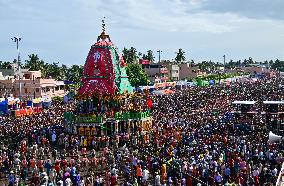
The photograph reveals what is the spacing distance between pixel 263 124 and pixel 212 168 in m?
14.4

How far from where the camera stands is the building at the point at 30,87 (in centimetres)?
6525

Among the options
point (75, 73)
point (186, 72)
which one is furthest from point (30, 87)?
point (186, 72)

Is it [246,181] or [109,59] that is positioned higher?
[109,59]

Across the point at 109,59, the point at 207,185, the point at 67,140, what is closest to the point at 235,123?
the point at 109,59

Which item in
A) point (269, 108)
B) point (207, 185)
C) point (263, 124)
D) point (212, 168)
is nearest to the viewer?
point (207, 185)

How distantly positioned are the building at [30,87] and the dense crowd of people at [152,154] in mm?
25060

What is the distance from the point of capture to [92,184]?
2042cm

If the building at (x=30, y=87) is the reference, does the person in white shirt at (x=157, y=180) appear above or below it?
below

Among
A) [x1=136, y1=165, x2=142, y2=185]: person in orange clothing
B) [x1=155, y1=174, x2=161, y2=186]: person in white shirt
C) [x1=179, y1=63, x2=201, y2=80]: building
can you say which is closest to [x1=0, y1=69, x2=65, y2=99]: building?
[x1=136, y1=165, x2=142, y2=185]: person in orange clothing

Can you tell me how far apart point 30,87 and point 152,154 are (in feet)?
144

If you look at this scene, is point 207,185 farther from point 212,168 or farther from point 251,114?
point 251,114

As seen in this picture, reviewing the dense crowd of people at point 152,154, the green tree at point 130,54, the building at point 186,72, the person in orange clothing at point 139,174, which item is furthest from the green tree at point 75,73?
the person in orange clothing at point 139,174

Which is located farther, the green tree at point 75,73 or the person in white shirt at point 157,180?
the green tree at point 75,73

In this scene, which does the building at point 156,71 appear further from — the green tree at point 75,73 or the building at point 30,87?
the building at point 30,87
